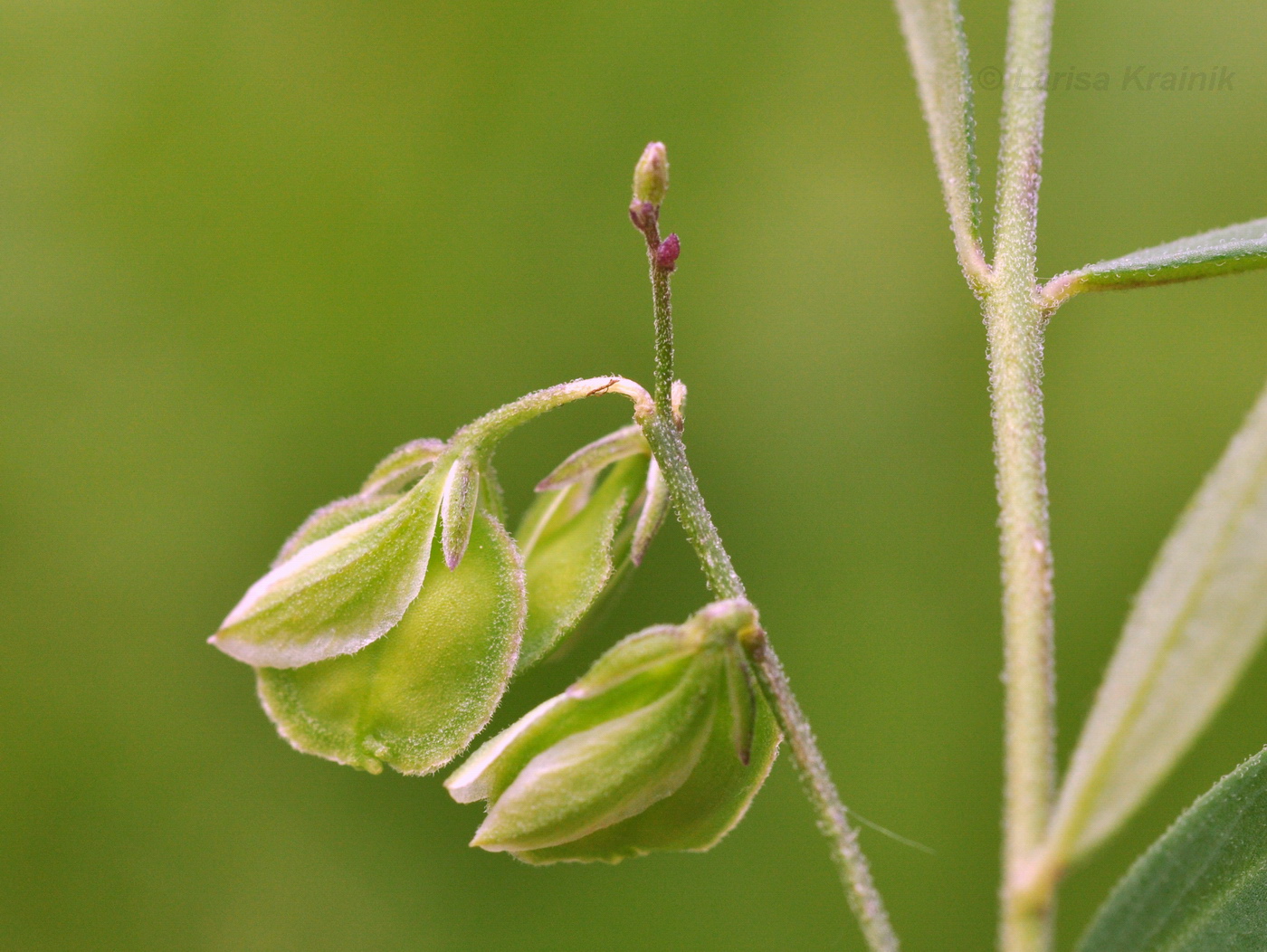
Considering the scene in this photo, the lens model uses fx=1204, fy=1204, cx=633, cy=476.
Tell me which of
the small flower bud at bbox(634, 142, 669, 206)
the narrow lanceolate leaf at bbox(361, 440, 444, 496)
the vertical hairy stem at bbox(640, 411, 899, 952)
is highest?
the small flower bud at bbox(634, 142, 669, 206)

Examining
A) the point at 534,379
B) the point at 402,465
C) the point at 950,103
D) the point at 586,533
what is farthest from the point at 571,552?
the point at 534,379

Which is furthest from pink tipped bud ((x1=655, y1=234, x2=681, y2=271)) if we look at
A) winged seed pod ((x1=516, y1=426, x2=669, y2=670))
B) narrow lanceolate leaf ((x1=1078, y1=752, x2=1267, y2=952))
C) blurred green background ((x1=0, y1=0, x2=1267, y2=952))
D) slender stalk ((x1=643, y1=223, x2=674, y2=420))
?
blurred green background ((x1=0, y1=0, x2=1267, y2=952))

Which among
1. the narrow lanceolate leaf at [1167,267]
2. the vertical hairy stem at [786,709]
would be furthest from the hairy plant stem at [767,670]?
the narrow lanceolate leaf at [1167,267]

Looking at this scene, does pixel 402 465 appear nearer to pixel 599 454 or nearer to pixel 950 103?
pixel 599 454

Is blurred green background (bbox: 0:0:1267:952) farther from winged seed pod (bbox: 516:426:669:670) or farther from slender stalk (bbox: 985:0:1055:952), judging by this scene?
slender stalk (bbox: 985:0:1055:952)

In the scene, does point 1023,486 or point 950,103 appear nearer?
point 1023,486

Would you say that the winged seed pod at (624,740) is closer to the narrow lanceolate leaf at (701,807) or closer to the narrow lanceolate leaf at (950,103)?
the narrow lanceolate leaf at (701,807)

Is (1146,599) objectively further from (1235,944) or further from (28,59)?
(28,59)
